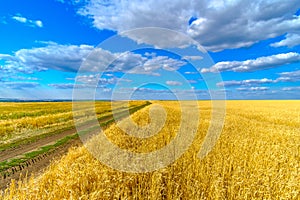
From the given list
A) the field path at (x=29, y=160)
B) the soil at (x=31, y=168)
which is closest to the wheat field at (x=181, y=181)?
the soil at (x=31, y=168)

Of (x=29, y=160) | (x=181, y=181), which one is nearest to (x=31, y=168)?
(x=29, y=160)

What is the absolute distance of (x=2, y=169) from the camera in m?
9.34

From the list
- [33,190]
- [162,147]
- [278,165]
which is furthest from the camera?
[162,147]

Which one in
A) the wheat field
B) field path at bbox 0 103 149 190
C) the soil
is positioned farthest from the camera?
field path at bbox 0 103 149 190

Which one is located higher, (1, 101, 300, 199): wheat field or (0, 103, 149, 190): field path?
(1, 101, 300, 199): wheat field

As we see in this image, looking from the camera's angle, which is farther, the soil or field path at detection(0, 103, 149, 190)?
field path at detection(0, 103, 149, 190)

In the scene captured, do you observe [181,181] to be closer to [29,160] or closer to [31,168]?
[31,168]

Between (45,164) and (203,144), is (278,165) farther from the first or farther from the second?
(45,164)

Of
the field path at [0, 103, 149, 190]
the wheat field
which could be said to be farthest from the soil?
the wheat field

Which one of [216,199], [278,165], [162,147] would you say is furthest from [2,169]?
[278,165]

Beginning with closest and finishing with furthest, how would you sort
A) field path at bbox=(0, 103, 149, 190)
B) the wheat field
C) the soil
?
the wheat field, the soil, field path at bbox=(0, 103, 149, 190)

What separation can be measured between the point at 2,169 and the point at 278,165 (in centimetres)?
996

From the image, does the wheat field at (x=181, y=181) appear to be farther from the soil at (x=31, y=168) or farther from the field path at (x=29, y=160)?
the field path at (x=29, y=160)

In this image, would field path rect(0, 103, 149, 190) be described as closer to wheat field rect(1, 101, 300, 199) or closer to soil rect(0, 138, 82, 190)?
soil rect(0, 138, 82, 190)
